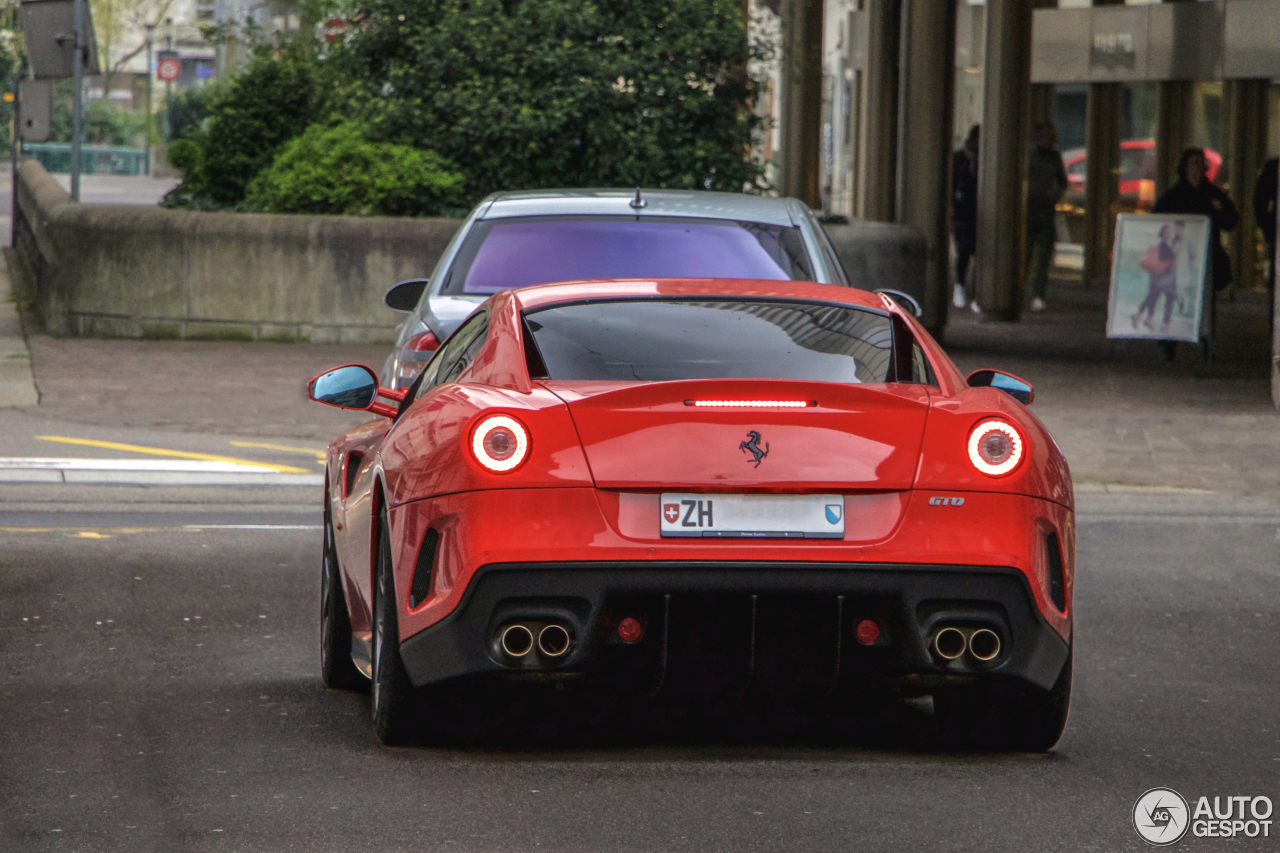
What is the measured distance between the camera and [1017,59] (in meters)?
23.2

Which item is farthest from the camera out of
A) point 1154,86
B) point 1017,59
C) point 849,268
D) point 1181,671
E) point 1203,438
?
point 1154,86

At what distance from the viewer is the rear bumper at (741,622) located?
5.20 metres

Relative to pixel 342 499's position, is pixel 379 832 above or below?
below

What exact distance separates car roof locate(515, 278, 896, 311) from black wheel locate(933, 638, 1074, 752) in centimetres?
115

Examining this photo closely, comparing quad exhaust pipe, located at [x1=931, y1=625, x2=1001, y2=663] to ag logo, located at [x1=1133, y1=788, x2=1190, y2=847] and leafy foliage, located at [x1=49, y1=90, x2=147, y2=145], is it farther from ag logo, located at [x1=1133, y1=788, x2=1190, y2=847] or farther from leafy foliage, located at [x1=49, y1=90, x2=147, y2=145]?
leafy foliage, located at [x1=49, y1=90, x2=147, y2=145]

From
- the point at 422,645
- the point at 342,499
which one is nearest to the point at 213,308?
the point at 342,499

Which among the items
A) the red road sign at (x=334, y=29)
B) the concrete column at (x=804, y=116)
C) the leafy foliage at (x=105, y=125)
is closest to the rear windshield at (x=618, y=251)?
the red road sign at (x=334, y=29)

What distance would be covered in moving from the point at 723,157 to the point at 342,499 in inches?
496

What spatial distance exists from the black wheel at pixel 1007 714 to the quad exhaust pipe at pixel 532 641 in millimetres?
966

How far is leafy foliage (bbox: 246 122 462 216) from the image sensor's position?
1827cm

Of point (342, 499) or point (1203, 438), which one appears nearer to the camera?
point (342, 499)

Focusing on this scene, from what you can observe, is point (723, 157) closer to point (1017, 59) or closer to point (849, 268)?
point (849, 268)

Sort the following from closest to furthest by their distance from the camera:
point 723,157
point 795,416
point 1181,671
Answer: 1. point 795,416
2. point 1181,671
3. point 723,157

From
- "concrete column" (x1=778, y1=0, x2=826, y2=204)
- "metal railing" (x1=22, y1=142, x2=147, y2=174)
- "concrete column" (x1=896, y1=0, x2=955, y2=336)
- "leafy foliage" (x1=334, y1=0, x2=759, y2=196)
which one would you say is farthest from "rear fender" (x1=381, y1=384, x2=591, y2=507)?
"metal railing" (x1=22, y1=142, x2=147, y2=174)
